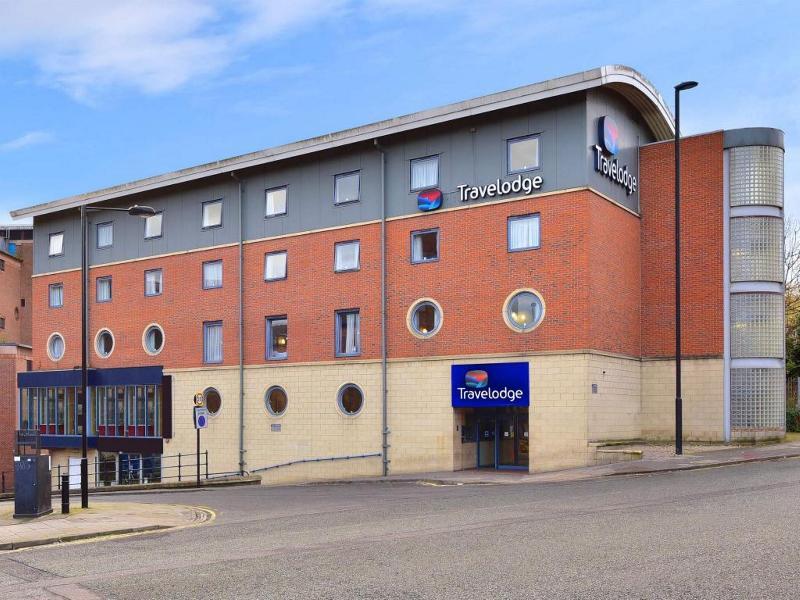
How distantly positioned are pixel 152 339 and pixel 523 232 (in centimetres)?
1941

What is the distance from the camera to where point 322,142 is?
34094 mm

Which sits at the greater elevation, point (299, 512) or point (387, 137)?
point (387, 137)

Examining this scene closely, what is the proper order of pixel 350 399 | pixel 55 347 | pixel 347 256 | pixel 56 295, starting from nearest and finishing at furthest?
pixel 350 399 < pixel 347 256 < pixel 56 295 < pixel 55 347

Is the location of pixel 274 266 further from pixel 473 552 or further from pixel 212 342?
pixel 473 552

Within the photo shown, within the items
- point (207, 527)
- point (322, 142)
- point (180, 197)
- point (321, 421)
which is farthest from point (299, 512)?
point (180, 197)

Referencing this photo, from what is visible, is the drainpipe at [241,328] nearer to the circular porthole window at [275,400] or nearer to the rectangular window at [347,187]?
the circular porthole window at [275,400]

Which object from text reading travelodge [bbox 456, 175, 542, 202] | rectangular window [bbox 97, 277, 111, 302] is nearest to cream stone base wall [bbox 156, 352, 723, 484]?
text reading travelodge [bbox 456, 175, 542, 202]

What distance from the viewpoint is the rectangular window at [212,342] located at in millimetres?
38188

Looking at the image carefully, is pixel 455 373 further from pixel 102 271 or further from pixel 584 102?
pixel 102 271

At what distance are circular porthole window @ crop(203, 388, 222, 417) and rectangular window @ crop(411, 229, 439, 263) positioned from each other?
37.1ft

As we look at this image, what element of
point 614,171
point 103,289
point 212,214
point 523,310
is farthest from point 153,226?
point 614,171

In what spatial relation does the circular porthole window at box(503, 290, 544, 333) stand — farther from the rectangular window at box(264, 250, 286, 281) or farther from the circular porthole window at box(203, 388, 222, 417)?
the circular porthole window at box(203, 388, 222, 417)

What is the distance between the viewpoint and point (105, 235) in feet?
141

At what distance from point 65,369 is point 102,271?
549cm
